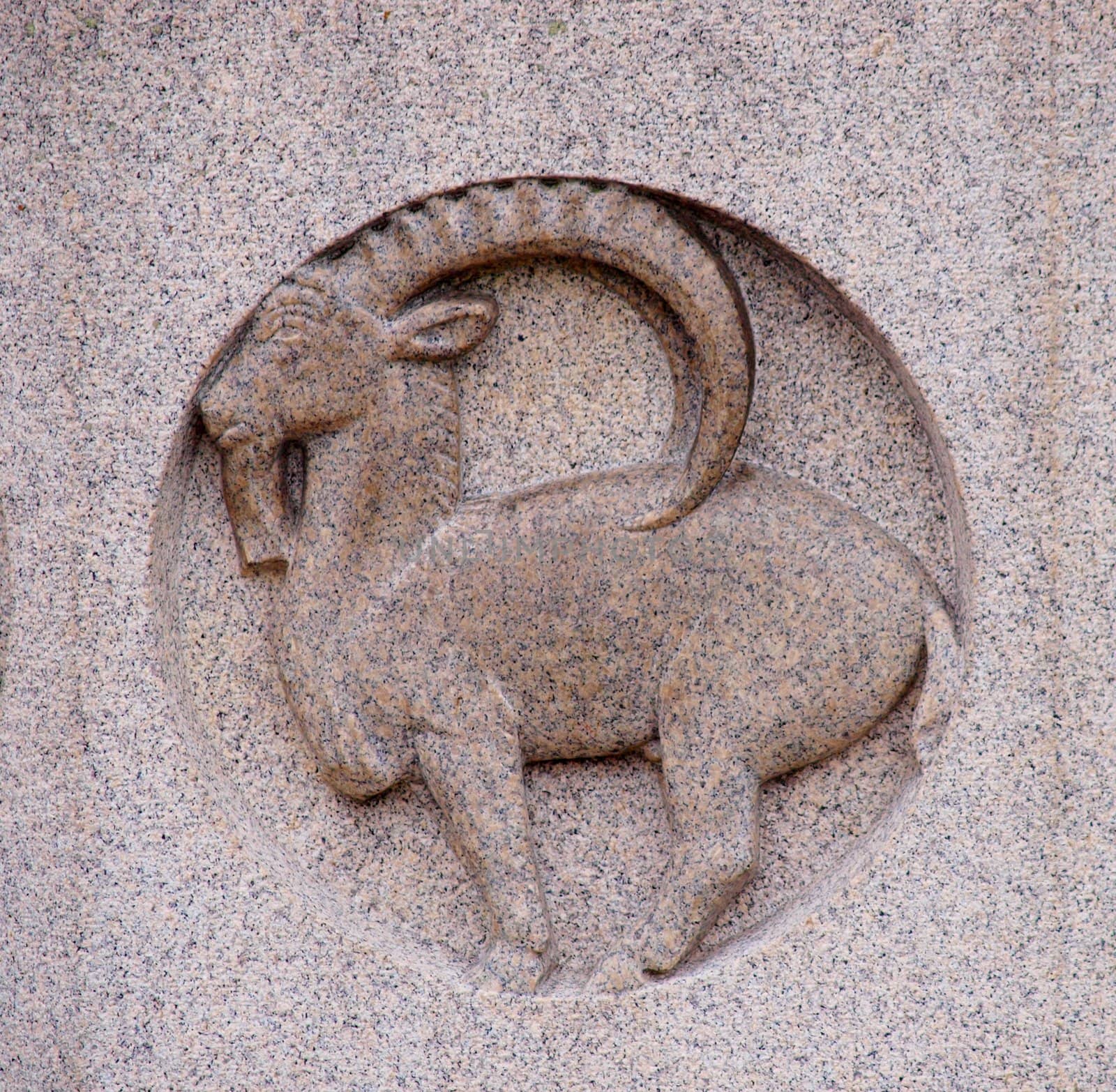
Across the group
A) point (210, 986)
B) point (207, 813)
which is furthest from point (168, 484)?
point (210, 986)

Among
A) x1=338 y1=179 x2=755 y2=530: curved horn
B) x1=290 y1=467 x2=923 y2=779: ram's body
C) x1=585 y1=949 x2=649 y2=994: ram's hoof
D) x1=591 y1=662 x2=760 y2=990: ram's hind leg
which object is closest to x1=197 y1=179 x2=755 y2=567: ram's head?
x1=338 y1=179 x2=755 y2=530: curved horn

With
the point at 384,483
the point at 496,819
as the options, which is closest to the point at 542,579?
the point at 384,483

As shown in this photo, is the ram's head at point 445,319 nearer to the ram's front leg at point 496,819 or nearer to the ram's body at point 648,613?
the ram's body at point 648,613

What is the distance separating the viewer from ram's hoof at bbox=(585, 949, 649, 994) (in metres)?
2.54

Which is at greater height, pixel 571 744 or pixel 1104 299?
pixel 1104 299

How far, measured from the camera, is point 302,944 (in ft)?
8.47

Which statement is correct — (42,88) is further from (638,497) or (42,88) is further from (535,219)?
(638,497)

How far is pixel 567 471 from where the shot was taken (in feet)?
8.70

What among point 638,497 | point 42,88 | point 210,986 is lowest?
point 210,986

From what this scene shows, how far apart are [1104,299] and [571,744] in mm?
1434

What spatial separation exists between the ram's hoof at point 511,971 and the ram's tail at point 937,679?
0.91 metres

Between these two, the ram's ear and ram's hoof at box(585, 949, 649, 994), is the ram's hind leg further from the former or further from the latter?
the ram's ear

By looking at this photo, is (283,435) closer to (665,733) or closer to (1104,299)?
(665,733)

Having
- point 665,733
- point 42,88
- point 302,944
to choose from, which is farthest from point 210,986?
point 42,88
